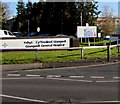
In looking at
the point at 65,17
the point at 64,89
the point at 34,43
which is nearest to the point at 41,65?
the point at 64,89

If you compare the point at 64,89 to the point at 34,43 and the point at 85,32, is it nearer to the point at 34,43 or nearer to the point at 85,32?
the point at 34,43

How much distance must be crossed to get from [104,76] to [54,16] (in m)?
49.7

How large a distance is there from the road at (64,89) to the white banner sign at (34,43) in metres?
10.4

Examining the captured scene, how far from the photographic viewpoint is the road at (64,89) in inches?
266

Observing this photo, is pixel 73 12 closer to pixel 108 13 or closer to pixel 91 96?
pixel 108 13

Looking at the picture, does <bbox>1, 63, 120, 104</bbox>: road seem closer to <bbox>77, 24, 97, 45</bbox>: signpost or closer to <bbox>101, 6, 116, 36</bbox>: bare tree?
<bbox>77, 24, 97, 45</bbox>: signpost

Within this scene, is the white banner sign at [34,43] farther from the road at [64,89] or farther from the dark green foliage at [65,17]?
the dark green foliage at [65,17]

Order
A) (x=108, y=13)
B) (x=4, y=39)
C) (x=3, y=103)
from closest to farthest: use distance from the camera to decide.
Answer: (x=3, y=103), (x=4, y=39), (x=108, y=13)

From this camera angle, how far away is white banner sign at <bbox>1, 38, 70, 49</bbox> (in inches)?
821

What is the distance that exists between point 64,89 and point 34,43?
13.6m

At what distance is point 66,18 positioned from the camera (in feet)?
177

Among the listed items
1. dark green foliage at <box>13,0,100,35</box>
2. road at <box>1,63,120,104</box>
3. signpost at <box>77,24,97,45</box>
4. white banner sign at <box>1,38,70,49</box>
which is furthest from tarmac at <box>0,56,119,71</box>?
dark green foliage at <box>13,0,100,35</box>

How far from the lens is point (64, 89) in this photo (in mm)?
8078

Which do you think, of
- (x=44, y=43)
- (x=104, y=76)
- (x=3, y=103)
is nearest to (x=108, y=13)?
(x=44, y=43)
